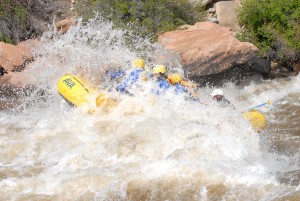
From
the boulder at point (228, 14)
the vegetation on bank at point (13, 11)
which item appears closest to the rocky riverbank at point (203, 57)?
the vegetation on bank at point (13, 11)

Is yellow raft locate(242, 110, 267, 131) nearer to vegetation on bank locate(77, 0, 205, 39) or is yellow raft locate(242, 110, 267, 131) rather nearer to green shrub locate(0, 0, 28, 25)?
vegetation on bank locate(77, 0, 205, 39)

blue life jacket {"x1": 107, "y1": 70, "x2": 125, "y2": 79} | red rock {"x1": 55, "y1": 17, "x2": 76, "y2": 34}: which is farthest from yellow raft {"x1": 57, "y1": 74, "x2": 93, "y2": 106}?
red rock {"x1": 55, "y1": 17, "x2": 76, "y2": 34}

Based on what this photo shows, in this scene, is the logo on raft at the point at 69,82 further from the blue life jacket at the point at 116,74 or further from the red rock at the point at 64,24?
the red rock at the point at 64,24

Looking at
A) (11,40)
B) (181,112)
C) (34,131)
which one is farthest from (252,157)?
(11,40)

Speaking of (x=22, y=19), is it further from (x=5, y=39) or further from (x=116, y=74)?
(x=116, y=74)

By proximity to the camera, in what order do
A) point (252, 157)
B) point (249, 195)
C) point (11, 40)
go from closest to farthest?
point (249, 195), point (252, 157), point (11, 40)

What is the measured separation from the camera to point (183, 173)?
5559 mm

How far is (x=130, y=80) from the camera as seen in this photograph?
795 centimetres

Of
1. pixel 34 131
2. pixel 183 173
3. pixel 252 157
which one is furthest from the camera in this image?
pixel 34 131

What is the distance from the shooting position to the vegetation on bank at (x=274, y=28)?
378 inches

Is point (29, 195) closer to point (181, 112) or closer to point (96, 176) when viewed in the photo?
point (96, 176)

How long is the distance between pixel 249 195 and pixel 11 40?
702 centimetres

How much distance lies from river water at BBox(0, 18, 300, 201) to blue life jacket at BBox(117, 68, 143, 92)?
245 mm

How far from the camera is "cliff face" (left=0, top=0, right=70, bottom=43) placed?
10344 millimetres
